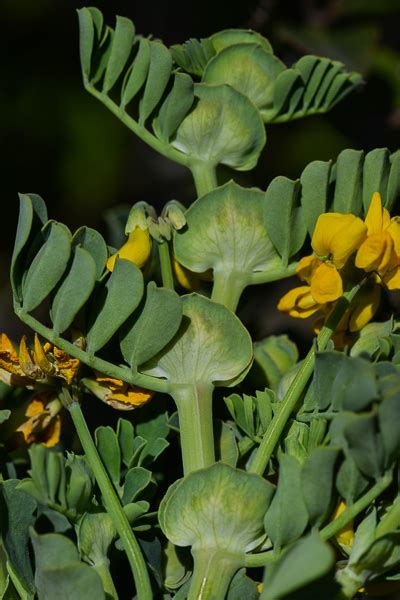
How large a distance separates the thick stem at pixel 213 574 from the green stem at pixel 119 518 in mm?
25

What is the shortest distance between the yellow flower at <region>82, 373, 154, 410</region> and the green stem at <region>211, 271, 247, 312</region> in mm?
80

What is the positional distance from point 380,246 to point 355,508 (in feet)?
0.48

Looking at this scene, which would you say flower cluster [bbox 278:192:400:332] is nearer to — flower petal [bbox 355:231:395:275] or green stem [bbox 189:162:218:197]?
flower petal [bbox 355:231:395:275]

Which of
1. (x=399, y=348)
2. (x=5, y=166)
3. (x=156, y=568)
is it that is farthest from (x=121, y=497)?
(x=5, y=166)

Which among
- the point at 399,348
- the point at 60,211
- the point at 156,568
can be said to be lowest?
the point at 60,211

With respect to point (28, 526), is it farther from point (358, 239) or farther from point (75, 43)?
point (75, 43)

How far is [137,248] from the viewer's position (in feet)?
1.92

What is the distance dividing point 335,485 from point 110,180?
1.33m

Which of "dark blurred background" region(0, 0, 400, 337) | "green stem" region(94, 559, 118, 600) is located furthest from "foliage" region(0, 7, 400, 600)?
"dark blurred background" region(0, 0, 400, 337)

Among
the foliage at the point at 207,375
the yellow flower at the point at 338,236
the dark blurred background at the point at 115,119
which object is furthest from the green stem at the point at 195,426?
the dark blurred background at the point at 115,119

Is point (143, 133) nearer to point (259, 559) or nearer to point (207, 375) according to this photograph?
point (207, 375)

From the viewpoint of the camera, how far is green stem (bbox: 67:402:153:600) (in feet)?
1.68

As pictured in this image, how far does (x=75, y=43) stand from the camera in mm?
1715

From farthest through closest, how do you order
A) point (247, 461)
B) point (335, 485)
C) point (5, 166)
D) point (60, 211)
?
point (60, 211)
point (5, 166)
point (247, 461)
point (335, 485)
